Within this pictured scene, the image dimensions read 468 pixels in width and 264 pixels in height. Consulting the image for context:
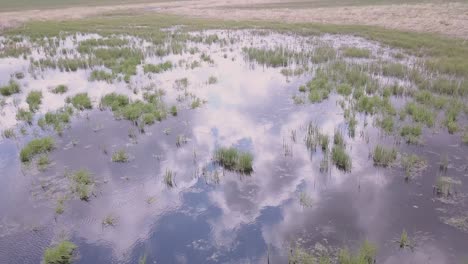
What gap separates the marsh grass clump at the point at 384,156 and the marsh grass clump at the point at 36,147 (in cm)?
1211

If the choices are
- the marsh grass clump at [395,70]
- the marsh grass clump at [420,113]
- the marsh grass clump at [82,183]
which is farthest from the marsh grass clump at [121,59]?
the marsh grass clump at [395,70]

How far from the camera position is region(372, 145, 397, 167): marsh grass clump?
11477 millimetres

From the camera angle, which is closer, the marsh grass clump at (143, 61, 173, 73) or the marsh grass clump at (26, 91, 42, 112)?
the marsh grass clump at (26, 91, 42, 112)

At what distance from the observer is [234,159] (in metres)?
11.8

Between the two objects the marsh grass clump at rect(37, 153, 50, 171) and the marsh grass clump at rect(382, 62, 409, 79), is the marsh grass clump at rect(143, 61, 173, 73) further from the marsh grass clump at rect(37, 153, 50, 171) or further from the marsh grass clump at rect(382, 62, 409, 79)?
the marsh grass clump at rect(382, 62, 409, 79)

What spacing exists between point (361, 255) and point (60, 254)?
6.89m

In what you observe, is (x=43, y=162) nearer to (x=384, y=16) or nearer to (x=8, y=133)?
(x=8, y=133)

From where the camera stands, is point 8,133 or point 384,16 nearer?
point 8,133

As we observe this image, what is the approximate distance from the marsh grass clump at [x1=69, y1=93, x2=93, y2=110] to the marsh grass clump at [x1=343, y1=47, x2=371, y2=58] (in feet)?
61.6

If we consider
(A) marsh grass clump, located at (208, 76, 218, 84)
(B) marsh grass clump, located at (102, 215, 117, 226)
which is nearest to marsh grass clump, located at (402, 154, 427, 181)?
(B) marsh grass clump, located at (102, 215, 117, 226)

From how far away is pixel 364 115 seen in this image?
50.4ft

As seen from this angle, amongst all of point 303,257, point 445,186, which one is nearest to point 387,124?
point 445,186

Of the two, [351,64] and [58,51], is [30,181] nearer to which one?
[351,64]

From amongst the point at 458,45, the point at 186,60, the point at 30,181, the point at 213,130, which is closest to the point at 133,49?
the point at 186,60
